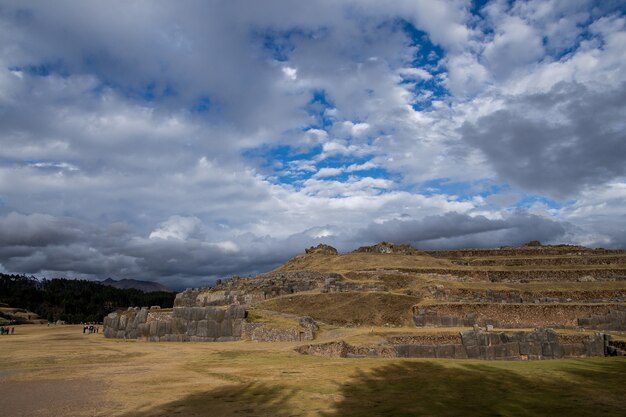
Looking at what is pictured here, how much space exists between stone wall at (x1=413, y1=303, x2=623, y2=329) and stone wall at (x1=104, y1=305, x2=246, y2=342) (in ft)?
48.0

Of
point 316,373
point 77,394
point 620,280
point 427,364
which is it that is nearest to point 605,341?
point 427,364

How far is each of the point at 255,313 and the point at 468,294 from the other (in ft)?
65.5

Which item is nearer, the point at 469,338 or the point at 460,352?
the point at 460,352

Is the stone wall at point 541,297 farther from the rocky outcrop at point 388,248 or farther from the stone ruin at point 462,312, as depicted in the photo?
the rocky outcrop at point 388,248

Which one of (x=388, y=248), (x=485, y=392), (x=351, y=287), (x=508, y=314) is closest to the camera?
(x=485, y=392)

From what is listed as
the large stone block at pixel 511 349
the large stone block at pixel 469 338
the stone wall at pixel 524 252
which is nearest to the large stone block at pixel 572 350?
the large stone block at pixel 511 349

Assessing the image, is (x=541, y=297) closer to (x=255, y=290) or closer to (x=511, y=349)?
(x=511, y=349)

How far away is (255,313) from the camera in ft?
109

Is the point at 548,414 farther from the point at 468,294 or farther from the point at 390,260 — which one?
the point at 390,260

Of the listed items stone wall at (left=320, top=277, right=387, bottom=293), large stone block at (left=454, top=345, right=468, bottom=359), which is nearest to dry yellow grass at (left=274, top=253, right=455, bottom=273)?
Result: stone wall at (left=320, top=277, right=387, bottom=293)

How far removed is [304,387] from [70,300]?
326 feet

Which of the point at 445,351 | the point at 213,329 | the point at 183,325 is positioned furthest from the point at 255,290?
the point at 445,351

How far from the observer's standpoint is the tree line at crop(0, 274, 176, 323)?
82.4 metres

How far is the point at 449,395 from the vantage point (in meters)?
11.8
